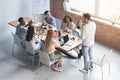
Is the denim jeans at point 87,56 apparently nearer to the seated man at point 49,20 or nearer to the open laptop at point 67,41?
the open laptop at point 67,41

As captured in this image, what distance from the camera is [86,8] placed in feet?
24.5

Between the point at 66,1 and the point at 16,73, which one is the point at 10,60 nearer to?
the point at 16,73

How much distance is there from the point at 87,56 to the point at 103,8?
2333 mm

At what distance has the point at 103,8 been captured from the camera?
7.01 m

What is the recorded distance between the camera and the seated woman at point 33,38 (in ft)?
17.7

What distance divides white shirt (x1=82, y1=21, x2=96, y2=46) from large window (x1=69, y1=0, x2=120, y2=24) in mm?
1928

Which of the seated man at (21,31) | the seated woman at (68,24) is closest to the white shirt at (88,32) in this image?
the seated woman at (68,24)

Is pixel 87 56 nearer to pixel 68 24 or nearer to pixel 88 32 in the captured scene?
pixel 88 32

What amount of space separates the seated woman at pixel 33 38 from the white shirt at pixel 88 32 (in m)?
1.17

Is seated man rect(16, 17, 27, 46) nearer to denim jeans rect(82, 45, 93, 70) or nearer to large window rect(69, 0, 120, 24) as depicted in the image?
denim jeans rect(82, 45, 93, 70)

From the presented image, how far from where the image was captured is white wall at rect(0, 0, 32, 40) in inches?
278

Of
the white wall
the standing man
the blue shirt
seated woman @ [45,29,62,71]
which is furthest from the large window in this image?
seated woman @ [45,29,62,71]

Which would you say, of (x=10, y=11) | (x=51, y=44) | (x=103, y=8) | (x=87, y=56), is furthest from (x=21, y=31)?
(x=103, y=8)

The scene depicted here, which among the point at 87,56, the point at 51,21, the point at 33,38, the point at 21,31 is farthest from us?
the point at 51,21
